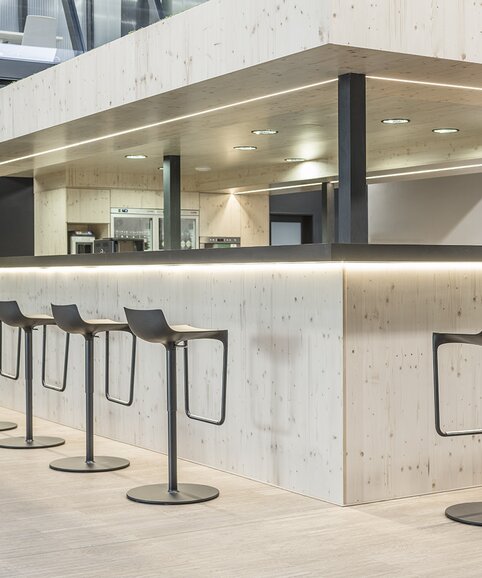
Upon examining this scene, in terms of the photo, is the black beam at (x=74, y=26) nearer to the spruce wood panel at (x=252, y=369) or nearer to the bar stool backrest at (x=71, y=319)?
the spruce wood panel at (x=252, y=369)

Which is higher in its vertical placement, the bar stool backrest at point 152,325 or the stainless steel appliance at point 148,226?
the stainless steel appliance at point 148,226

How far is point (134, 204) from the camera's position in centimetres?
1091

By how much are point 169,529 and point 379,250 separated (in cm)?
160

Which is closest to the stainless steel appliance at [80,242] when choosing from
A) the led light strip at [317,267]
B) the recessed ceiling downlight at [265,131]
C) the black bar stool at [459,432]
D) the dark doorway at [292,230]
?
the recessed ceiling downlight at [265,131]

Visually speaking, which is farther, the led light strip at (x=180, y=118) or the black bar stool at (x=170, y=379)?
the led light strip at (x=180, y=118)

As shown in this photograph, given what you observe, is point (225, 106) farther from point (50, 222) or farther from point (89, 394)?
point (50, 222)

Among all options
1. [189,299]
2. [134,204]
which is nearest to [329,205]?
[134,204]

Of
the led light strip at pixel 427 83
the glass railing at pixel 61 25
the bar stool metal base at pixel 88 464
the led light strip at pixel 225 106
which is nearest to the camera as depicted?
the led light strip at pixel 427 83

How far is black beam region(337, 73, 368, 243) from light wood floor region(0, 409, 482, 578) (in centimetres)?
138

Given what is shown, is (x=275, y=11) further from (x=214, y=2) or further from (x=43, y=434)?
(x=43, y=434)

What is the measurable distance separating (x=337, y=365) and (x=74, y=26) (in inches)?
171

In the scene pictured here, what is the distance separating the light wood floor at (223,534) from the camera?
12.7 feet

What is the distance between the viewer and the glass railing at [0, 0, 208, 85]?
6.41m

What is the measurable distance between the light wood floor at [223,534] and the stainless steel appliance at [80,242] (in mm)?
5170
